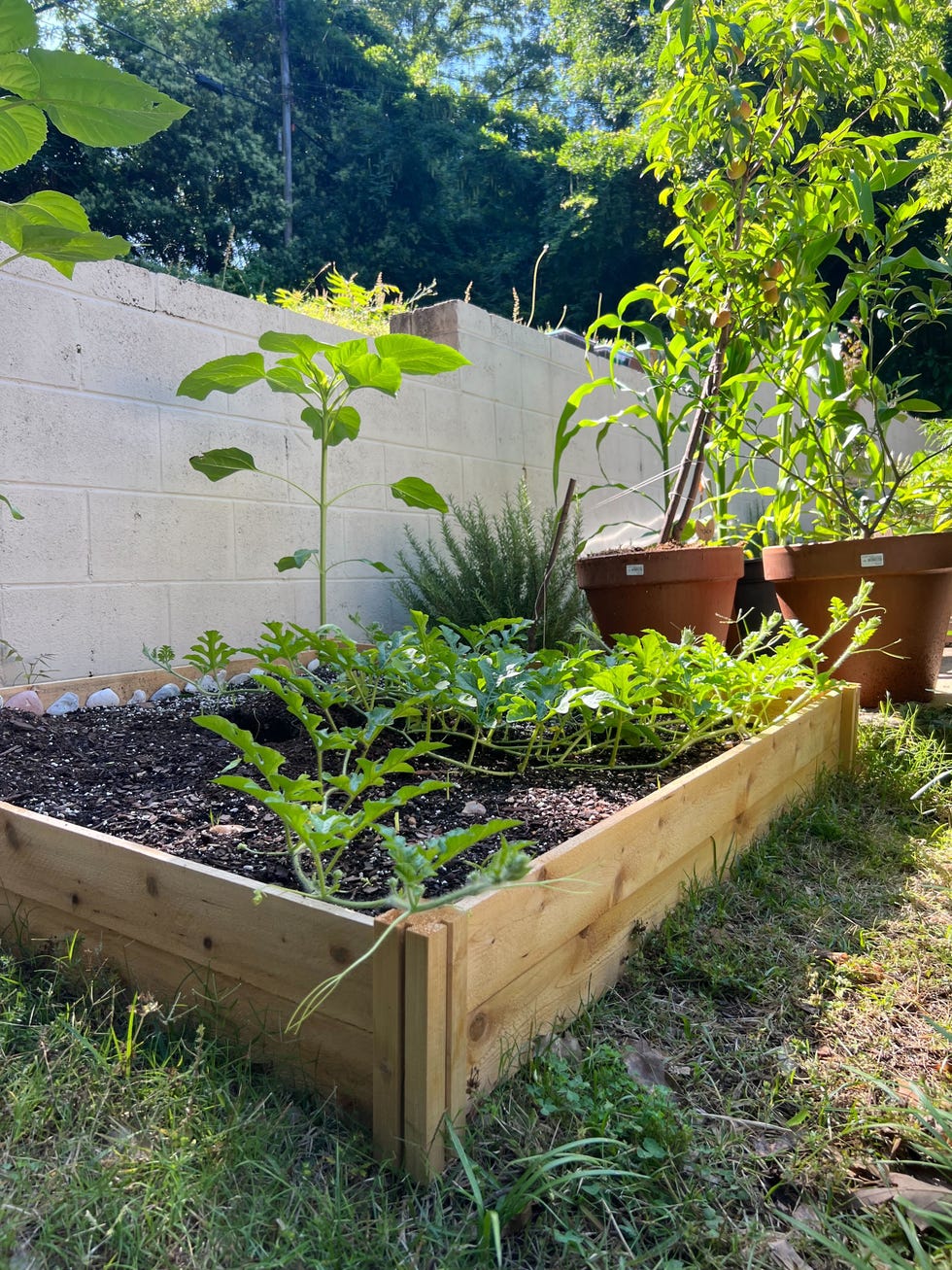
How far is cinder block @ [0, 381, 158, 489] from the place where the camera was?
6.26ft

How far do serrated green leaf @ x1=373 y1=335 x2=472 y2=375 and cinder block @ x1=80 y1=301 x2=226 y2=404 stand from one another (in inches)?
27.5

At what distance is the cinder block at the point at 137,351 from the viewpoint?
205 cm

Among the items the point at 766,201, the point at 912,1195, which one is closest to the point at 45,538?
the point at 912,1195

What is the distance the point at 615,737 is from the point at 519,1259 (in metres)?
0.85

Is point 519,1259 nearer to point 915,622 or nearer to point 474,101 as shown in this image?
point 915,622

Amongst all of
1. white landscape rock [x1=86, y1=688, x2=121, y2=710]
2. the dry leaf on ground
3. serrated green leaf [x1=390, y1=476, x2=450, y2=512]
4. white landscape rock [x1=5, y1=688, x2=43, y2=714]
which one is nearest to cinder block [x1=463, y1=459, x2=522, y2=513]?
serrated green leaf [x1=390, y1=476, x2=450, y2=512]

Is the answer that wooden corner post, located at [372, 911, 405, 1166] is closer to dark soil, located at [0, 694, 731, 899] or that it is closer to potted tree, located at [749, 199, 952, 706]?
dark soil, located at [0, 694, 731, 899]

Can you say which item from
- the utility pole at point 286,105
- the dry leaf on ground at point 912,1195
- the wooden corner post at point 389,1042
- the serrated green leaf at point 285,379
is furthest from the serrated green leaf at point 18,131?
the utility pole at point 286,105

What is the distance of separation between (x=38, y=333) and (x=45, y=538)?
47cm

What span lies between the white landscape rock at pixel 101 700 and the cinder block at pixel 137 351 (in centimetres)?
74

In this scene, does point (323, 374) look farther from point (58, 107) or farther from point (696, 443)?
point (696, 443)

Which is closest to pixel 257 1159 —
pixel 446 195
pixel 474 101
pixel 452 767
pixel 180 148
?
pixel 452 767

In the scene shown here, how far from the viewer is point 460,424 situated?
10.6 ft

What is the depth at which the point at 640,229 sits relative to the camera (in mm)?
13852
